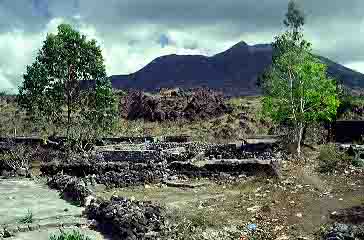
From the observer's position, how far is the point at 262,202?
17.1m

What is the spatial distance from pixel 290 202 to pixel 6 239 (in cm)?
897

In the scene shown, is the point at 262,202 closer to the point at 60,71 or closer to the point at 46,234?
the point at 46,234

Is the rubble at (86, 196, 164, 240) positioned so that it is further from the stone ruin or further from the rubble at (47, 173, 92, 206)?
the rubble at (47, 173, 92, 206)

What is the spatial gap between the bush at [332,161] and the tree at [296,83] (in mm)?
3540

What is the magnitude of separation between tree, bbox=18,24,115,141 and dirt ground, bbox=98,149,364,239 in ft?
44.7

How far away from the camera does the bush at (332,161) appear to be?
22172 mm

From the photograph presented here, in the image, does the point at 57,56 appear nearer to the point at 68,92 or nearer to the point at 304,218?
the point at 68,92

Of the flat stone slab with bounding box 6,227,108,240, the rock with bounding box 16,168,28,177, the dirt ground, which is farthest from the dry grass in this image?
the flat stone slab with bounding box 6,227,108,240

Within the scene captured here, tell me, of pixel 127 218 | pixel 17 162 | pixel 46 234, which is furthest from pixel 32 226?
pixel 17 162

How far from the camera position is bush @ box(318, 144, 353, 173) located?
22.2m

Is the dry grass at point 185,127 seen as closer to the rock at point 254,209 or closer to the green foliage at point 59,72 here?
the green foliage at point 59,72

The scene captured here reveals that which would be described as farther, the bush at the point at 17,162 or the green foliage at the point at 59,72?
the green foliage at the point at 59,72

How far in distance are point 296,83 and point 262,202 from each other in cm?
1495

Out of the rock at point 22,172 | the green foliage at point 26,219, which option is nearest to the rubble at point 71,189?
the green foliage at point 26,219
